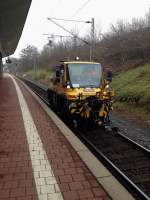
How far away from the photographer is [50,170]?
7.07m

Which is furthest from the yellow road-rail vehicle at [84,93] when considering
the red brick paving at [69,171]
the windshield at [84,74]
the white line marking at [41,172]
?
the white line marking at [41,172]

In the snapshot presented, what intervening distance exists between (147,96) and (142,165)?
10086mm

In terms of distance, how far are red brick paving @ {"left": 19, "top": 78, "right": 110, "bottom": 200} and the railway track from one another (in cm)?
86

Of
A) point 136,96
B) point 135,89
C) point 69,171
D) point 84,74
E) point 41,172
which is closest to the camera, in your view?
point 41,172

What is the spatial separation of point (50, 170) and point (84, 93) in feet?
22.1

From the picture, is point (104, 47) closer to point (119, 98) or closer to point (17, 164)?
point (119, 98)

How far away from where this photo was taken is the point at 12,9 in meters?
24.3

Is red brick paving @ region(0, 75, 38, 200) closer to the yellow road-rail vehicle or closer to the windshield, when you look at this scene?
the yellow road-rail vehicle

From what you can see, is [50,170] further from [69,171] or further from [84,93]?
[84,93]

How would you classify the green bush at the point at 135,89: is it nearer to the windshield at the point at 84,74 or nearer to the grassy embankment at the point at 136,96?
the grassy embankment at the point at 136,96

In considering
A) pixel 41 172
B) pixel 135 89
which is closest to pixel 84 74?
pixel 135 89

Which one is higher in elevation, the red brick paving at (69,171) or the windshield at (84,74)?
the windshield at (84,74)

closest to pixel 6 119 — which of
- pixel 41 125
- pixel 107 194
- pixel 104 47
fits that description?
pixel 41 125

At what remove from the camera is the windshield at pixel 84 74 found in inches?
561
